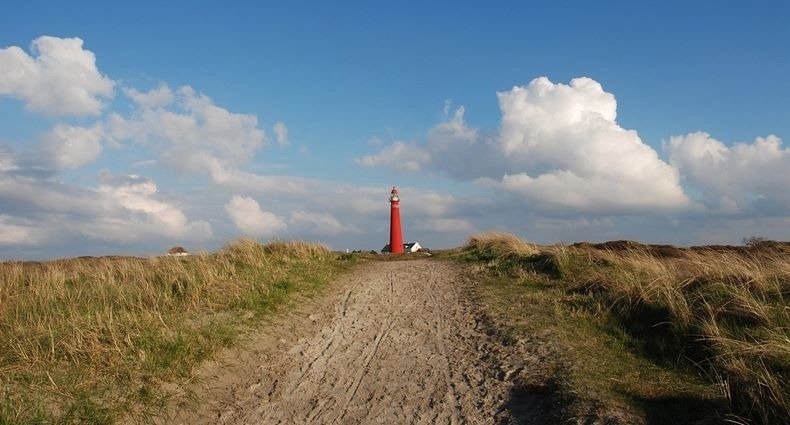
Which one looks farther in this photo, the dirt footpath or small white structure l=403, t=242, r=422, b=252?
small white structure l=403, t=242, r=422, b=252

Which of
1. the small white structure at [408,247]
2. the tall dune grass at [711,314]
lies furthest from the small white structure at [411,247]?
the tall dune grass at [711,314]

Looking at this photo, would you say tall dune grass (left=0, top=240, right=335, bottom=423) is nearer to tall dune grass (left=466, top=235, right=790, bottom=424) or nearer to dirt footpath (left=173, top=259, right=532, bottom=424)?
dirt footpath (left=173, top=259, right=532, bottom=424)

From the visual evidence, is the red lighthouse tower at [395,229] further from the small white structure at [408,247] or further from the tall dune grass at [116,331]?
the tall dune grass at [116,331]

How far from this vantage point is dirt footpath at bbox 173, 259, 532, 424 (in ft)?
20.1

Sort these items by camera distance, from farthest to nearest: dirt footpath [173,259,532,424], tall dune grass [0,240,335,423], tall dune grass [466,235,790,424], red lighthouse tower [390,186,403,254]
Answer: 1. red lighthouse tower [390,186,403,254]
2. dirt footpath [173,259,532,424]
3. tall dune grass [0,240,335,423]
4. tall dune grass [466,235,790,424]

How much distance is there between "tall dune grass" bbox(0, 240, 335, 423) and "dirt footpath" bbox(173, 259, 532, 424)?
0.55 meters

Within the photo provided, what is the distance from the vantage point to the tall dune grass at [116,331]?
5.73m

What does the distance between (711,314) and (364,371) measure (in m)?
4.92

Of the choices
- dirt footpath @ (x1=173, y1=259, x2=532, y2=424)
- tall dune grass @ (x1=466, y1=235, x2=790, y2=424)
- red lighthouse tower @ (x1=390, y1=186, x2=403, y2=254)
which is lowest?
dirt footpath @ (x1=173, y1=259, x2=532, y2=424)

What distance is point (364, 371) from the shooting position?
7.34 metres

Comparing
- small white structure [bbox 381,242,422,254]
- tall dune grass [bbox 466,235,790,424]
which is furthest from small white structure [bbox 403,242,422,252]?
tall dune grass [bbox 466,235,790,424]

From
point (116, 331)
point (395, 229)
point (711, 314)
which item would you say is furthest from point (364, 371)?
point (395, 229)

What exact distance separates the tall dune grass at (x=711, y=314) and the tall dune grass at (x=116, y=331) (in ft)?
19.6

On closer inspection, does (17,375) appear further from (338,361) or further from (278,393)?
(338,361)
